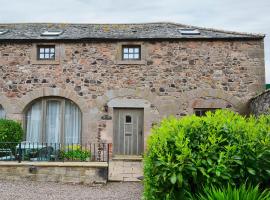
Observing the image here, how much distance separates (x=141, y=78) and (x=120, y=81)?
794mm

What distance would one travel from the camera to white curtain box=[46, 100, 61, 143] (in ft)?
46.4

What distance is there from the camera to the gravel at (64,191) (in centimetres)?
784

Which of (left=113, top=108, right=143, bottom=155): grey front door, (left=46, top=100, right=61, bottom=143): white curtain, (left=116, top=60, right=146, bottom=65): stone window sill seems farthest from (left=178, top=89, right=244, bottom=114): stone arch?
(left=46, top=100, right=61, bottom=143): white curtain

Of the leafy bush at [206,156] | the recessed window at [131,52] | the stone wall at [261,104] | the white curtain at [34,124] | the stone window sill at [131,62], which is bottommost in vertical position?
the leafy bush at [206,156]

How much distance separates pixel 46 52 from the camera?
14375 millimetres

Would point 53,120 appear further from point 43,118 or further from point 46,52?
point 46,52

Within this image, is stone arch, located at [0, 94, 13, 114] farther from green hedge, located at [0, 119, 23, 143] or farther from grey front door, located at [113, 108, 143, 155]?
grey front door, located at [113, 108, 143, 155]

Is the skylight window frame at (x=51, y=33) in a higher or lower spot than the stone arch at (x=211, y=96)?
higher

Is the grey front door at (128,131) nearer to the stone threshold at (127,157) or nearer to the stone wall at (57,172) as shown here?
the stone threshold at (127,157)

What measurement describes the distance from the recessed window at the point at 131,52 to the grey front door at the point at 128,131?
2.00m

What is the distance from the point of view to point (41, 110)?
1417cm

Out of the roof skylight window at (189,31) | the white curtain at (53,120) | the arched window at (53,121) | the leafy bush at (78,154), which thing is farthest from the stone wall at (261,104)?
the white curtain at (53,120)

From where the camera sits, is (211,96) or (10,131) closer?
(10,131)

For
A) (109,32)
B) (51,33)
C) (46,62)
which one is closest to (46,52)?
(46,62)
